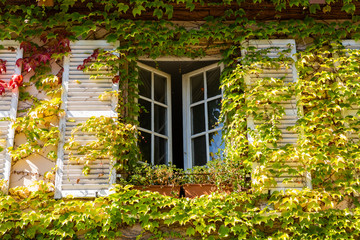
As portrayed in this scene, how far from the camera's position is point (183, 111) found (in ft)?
23.4

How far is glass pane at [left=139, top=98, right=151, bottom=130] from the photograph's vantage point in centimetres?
689

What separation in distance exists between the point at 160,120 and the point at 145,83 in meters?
0.51

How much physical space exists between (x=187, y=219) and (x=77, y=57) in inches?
93.8

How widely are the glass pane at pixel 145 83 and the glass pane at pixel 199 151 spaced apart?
86 centimetres

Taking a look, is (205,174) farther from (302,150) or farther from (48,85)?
(48,85)

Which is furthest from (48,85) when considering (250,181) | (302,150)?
(302,150)

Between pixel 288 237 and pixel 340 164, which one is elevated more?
pixel 340 164

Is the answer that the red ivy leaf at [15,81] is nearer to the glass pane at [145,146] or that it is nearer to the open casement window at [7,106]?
the open casement window at [7,106]

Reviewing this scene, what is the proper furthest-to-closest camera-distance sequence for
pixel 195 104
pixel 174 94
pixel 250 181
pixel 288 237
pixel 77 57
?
pixel 174 94 < pixel 195 104 < pixel 77 57 < pixel 250 181 < pixel 288 237

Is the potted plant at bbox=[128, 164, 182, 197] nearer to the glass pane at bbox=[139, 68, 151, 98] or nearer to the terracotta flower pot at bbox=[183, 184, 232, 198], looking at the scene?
the terracotta flower pot at bbox=[183, 184, 232, 198]

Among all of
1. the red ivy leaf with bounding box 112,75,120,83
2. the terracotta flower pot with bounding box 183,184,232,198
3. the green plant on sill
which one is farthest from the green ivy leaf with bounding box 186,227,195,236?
the red ivy leaf with bounding box 112,75,120,83

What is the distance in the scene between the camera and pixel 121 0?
6.82 metres

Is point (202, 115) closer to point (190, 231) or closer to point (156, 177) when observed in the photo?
point (156, 177)

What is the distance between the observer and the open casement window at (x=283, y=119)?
6016 millimetres
